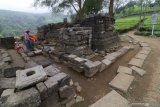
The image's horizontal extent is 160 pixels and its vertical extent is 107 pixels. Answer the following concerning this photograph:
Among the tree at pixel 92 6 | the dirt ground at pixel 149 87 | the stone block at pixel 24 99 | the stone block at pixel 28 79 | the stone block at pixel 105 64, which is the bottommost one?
the dirt ground at pixel 149 87

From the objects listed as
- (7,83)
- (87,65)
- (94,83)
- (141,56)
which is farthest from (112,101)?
(141,56)

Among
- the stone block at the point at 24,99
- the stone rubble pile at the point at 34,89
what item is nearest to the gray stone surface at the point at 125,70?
the stone rubble pile at the point at 34,89

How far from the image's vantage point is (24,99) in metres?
2.40

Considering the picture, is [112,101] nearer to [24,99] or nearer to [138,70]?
[24,99]

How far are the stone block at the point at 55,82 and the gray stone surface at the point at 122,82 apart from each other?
159cm

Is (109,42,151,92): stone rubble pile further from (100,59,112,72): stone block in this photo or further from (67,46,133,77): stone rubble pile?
(67,46,133,77): stone rubble pile

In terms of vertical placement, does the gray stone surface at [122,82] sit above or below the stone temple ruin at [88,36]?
below

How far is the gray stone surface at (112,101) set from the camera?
124 inches

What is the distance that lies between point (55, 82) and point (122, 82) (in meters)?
2.22

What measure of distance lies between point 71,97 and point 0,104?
4.98ft

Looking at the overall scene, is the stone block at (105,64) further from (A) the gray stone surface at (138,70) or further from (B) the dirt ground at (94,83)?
(A) the gray stone surface at (138,70)

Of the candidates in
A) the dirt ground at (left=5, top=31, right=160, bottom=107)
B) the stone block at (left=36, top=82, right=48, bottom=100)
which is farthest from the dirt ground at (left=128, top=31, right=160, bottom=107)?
the stone block at (left=36, top=82, right=48, bottom=100)

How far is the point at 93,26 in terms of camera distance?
698 centimetres

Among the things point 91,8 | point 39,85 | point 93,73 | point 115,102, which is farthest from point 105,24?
point 91,8
